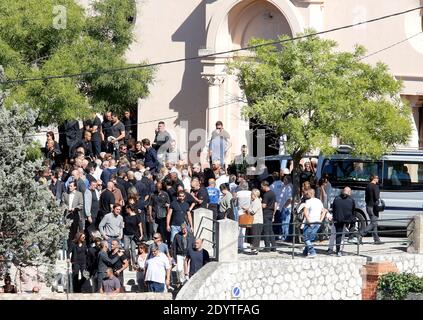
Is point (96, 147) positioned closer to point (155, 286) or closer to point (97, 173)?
point (97, 173)

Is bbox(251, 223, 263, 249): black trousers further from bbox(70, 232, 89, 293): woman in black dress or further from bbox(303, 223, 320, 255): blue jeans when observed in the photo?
bbox(70, 232, 89, 293): woman in black dress

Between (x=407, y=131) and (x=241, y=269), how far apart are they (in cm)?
591

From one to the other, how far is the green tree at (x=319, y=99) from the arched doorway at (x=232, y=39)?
23.5ft

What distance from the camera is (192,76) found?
150 ft

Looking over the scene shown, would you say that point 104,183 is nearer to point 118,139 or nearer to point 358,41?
point 118,139

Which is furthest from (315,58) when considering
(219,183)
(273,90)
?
(219,183)

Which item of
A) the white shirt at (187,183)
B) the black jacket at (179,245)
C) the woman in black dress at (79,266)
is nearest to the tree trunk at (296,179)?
the white shirt at (187,183)

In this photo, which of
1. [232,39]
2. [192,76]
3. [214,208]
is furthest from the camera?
[192,76]

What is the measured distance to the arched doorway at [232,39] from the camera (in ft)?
144

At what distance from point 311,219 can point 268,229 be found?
90 cm

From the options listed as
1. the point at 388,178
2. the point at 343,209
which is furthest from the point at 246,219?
the point at 388,178

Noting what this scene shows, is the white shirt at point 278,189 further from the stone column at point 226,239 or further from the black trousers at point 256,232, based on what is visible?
the stone column at point 226,239

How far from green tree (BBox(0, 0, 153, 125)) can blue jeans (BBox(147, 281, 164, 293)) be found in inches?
234

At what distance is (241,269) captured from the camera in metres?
32.6
